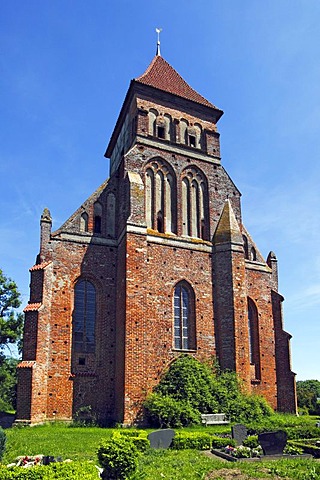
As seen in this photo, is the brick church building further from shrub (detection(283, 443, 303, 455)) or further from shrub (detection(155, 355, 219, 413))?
shrub (detection(283, 443, 303, 455))

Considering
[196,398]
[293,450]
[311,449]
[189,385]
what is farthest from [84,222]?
[311,449]

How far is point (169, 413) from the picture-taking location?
20.0m

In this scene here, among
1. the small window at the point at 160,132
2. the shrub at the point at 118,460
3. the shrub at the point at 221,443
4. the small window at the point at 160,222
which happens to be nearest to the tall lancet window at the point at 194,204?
the small window at the point at 160,222

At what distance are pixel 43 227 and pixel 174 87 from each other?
44.1ft

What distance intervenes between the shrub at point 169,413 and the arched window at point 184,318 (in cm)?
367

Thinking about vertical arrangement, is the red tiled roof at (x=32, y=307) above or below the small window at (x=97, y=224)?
below

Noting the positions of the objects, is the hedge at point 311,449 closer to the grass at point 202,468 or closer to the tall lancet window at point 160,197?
the grass at point 202,468

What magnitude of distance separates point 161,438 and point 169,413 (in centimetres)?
570

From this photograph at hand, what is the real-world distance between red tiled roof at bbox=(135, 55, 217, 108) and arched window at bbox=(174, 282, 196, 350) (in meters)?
12.9

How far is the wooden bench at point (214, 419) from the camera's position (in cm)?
2033

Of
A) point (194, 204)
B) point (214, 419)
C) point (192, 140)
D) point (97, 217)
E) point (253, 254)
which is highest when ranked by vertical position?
point (192, 140)

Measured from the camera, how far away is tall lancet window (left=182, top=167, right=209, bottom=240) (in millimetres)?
26359

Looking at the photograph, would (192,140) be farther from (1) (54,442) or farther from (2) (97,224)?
(1) (54,442)

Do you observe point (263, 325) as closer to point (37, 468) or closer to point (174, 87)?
point (174, 87)
